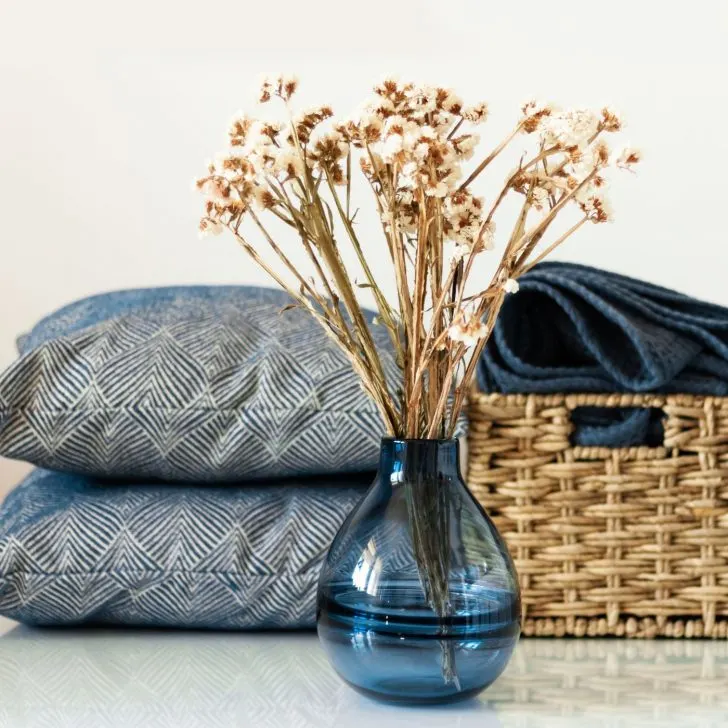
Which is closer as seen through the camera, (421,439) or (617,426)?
(421,439)

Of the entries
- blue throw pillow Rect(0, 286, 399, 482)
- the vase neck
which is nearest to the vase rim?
the vase neck

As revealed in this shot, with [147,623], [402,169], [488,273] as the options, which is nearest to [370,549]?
[402,169]

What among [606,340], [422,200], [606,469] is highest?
[422,200]

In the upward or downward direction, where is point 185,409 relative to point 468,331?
downward

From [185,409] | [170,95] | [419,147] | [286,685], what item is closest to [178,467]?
[185,409]

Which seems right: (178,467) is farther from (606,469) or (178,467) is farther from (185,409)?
(606,469)

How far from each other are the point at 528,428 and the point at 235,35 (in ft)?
2.96

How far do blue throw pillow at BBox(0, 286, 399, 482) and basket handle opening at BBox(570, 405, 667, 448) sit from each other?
0.60 ft

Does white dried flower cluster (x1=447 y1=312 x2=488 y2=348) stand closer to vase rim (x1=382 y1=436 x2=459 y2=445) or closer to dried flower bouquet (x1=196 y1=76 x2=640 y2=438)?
dried flower bouquet (x1=196 y1=76 x2=640 y2=438)

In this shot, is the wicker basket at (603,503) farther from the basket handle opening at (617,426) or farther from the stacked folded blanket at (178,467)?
the stacked folded blanket at (178,467)

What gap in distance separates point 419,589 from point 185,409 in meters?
0.35

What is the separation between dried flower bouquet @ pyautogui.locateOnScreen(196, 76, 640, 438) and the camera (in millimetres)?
732

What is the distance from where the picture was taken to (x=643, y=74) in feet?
5.35

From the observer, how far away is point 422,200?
748 millimetres
